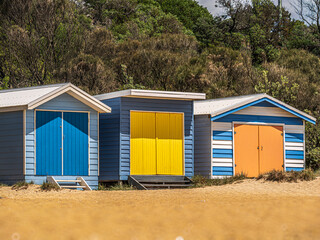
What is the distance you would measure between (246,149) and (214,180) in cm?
269

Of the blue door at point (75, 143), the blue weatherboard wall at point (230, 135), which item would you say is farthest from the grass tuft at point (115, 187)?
the blue weatherboard wall at point (230, 135)

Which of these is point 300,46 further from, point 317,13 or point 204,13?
point 204,13

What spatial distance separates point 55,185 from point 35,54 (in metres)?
18.1

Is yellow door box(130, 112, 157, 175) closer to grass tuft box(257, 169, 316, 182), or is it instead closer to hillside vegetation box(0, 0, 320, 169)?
grass tuft box(257, 169, 316, 182)

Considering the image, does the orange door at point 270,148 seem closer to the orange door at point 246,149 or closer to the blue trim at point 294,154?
the orange door at point 246,149

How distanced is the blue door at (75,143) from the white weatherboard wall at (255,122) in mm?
4851

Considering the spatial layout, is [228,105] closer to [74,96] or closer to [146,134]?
[146,134]

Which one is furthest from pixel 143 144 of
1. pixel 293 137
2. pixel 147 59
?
pixel 147 59

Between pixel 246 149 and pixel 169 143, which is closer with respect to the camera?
pixel 169 143

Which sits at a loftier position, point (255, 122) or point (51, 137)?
point (255, 122)

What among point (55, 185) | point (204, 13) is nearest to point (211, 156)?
point (55, 185)

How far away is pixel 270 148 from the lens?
73.8 ft

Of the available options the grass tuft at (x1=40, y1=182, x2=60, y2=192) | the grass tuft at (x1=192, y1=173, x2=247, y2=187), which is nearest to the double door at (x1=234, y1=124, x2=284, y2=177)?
the grass tuft at (x1=192, y1=173, x2=247, y2=187)

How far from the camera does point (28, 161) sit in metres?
18.1
